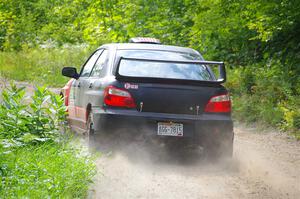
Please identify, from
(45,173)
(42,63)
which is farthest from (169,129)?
(42,63)

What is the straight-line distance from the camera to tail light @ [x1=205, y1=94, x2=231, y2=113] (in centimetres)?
938

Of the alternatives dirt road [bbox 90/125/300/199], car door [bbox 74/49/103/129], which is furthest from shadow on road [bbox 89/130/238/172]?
car door [bbox 74/49/103/129]

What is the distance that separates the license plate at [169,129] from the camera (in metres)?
9.16

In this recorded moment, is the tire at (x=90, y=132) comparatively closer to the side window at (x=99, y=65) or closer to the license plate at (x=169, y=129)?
the side window at (x=99, y=65)

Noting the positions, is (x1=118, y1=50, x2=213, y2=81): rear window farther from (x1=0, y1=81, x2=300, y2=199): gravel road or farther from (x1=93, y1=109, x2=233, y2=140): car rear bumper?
(x1=0, y1=81, x2=300, y2=199): gravel road

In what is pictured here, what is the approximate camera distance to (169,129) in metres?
9.19

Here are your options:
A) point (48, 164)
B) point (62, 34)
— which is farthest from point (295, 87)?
point (62, 34)

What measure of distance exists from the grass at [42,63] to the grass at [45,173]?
49.6ft

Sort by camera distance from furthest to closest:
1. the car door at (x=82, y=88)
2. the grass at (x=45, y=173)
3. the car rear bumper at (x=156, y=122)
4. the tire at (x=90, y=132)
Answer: the car door at (x=82, y=88) → the tire at (x=90, y=132) → the car rear bumper at (x=156, y=122) → the grass at (x=45, y=173)

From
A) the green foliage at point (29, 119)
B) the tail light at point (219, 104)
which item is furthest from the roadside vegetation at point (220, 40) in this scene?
the green foliage at point (29, 119)

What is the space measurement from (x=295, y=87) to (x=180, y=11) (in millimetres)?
7128

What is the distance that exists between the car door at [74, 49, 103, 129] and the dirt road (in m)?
1.27

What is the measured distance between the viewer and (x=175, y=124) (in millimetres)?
9203

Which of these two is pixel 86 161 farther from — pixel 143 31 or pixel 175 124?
pixel 143 31
